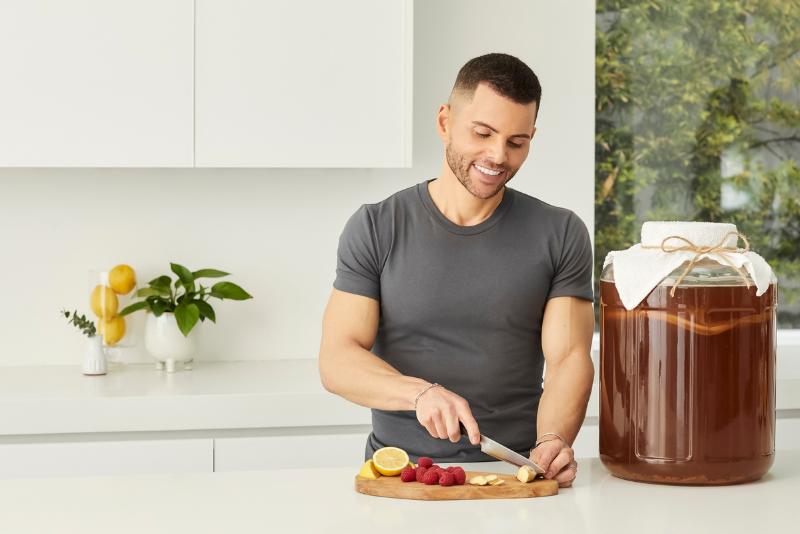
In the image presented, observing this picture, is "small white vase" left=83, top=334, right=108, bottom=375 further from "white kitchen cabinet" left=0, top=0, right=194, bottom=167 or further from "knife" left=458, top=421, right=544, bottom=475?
"knife" left=458, top=421, right=544, bottom=475

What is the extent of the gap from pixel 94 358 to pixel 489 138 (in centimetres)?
150

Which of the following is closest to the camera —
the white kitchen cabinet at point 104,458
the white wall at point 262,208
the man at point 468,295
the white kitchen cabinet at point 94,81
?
the man at point 468,295

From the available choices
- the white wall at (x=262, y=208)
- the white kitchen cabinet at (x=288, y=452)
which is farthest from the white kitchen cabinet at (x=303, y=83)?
the white kitchen cabinet at (x=288, y=452)

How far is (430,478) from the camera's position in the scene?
41.7 inches

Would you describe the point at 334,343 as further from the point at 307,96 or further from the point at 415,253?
the point at 307,96

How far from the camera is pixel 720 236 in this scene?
105cm

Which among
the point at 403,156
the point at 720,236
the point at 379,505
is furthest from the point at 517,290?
the point at 403,156

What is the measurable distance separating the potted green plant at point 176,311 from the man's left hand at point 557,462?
4.65 feet

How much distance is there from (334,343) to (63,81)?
130cm

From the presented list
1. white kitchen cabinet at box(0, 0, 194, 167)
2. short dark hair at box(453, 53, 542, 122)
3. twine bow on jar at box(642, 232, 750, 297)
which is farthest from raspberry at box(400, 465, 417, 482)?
white kitchen cabinet at box(0, 0, 194, 167)

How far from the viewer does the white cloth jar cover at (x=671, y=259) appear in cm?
105

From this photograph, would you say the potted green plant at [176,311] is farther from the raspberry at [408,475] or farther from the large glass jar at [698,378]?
the large glass jar at [698,378]

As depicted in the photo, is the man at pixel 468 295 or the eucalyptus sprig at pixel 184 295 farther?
the eucalyptus sprig at pixel 184 295

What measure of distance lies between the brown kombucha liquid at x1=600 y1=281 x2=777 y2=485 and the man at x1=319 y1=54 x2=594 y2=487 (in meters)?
0.30
